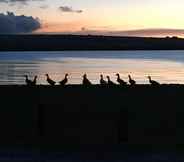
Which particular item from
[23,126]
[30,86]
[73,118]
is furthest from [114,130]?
[30,86]

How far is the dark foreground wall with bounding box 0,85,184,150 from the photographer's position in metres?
21.8

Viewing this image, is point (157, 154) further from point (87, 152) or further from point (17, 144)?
point (17, 144)

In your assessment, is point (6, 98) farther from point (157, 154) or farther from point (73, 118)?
point (157, 154)

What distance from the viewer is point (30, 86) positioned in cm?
2569

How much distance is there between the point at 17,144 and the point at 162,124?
4851mm

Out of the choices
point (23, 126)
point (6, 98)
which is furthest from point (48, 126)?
point (6, 98)

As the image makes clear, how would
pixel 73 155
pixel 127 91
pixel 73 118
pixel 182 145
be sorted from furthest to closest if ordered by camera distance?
pixel 127 91 → pixel 73 118 → pixel 182 145 → pixel 73 155

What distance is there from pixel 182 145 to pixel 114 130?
2.28m

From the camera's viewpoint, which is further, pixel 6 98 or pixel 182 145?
pixel 6 98

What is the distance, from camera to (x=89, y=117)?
23016 millimetres

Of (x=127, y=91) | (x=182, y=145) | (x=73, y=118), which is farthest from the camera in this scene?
(x=127, y=91)

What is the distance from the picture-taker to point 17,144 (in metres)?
21.4

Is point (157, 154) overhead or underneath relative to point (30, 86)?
underneath

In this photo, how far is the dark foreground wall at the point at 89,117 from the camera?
859 inches
